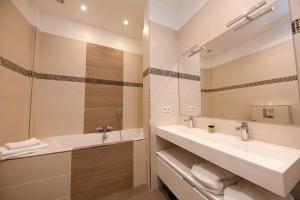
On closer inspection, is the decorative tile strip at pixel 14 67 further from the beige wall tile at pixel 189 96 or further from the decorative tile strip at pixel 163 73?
the beige wall tile at pixel 189 96

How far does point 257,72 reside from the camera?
3.36 feet

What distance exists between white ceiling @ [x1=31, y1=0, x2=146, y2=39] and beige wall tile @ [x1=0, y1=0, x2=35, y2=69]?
1.65 feet

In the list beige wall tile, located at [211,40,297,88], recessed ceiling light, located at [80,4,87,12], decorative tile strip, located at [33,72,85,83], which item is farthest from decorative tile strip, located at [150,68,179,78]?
recessed ceiling light, located at [80,4,87,12]

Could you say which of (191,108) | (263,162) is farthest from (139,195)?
(263,162)

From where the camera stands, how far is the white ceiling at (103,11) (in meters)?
1.87

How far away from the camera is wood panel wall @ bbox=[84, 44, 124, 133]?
232 cm

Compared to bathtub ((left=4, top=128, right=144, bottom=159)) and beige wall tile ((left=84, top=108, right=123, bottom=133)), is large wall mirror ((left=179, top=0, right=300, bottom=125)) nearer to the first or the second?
bathtub ((left=4, top=128, right=144, bottom=159))

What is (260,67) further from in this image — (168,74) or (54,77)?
(54,77)

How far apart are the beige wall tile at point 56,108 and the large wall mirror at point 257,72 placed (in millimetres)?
2169

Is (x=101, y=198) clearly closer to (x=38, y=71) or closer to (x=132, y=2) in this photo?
(x=38, y=71)

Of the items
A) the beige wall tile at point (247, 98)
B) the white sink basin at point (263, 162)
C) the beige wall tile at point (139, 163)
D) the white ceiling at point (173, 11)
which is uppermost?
the white ceiling at point (173, 11)

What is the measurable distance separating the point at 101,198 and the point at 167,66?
6.32ft

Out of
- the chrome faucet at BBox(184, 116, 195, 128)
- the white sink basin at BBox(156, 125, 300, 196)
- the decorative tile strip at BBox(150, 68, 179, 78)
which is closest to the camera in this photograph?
the white sink basin at BBox(156, 125, 300, 196)

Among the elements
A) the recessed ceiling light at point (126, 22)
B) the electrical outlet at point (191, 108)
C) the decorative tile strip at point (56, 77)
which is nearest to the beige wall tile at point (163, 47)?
the electrical outlet at point (191, 108)
